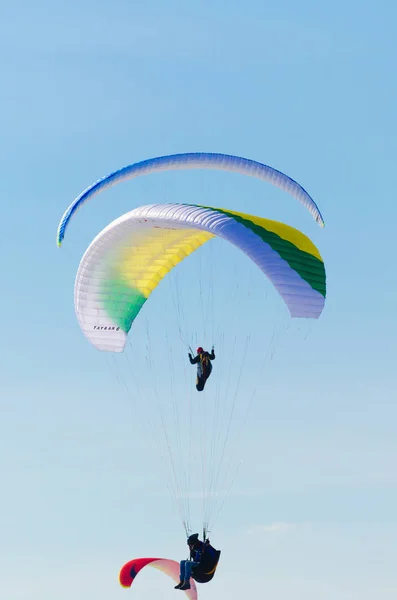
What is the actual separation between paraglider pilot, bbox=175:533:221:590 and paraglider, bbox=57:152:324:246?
6529 mm

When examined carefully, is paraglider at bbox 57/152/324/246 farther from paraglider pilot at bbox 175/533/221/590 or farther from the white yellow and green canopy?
paraglider pilot at bbox 175/533/221/590

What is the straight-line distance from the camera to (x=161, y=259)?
127 feet

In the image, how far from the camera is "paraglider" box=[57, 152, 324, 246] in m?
36.3

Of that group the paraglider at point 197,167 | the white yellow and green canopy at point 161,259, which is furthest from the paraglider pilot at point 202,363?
Result: the paraglider at point 197,167

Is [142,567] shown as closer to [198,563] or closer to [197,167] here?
[198,563]

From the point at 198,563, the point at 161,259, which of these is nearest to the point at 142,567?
the point at 198,563

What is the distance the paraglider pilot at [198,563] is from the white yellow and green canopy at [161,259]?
4785 millimetres

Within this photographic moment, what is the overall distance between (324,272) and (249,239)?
1.93 metres

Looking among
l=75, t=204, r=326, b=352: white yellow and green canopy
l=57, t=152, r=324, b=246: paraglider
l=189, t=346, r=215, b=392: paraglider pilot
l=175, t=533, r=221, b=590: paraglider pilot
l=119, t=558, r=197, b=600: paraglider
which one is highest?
l=57, t=152, r=324, b=246: paraglider

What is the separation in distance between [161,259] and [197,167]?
3104mm

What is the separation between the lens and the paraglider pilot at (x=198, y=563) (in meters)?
35.9

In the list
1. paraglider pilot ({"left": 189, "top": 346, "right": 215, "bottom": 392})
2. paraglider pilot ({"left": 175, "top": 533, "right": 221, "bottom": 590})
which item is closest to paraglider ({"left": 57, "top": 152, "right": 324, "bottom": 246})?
paraglider pilot ({"left": 189, "top": 346, "right": 215, "bottom": 392})

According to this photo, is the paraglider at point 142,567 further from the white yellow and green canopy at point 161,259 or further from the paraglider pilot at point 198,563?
the white yellow and green canopy at point 161,259

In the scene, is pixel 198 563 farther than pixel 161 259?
No
